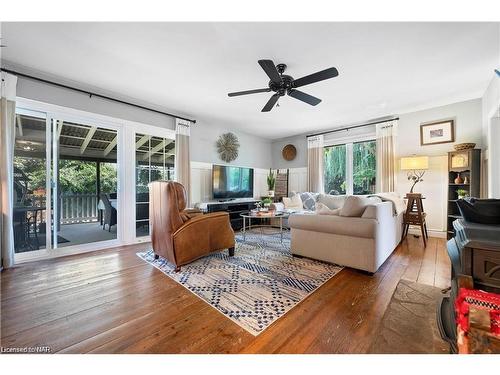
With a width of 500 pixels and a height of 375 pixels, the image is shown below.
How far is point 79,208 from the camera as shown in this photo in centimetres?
389

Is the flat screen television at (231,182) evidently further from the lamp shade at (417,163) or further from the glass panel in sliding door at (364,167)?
the lamp shade at (417,163)

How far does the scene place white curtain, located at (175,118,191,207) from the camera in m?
4.07

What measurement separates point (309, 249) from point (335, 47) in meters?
2.34

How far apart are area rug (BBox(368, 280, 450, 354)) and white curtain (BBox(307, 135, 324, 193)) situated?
363cm

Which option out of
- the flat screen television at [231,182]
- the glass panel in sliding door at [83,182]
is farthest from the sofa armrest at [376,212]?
the glass panel in sliding door at [83,182]

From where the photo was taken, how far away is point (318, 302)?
→ 1749mm

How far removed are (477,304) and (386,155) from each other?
412cm

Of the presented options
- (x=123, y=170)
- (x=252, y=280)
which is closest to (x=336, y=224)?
(x=252, y=280)

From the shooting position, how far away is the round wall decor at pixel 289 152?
19.7 feet

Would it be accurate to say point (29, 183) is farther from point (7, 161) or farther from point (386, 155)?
point (386, 155)
